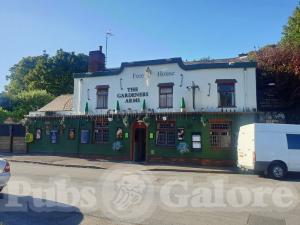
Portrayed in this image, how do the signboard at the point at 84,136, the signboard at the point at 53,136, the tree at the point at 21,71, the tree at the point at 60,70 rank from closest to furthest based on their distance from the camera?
the signboard at the point at 84,136 < the signboard at the point at 53,136 < the tree at the point at 60,70 < the tree at the point at 21,71

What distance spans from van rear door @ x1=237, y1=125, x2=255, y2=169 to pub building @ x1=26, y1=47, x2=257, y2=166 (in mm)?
3896

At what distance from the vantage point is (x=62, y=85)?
47531 mm

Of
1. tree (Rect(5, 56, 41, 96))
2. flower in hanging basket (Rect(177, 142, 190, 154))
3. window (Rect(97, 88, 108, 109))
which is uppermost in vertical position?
tree (Rect(5, 56, 41, 96))

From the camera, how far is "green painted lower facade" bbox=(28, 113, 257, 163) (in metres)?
21.0

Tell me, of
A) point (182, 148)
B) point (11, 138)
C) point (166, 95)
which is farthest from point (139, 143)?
point (11, 138)

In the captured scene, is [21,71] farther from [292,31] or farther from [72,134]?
[292,31]

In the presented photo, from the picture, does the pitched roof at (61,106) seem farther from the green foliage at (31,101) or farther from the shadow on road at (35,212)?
the shadow on road at (35,212)

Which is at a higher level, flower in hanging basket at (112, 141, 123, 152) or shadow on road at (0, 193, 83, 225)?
flower in hanging basket at (112, 141, 123, 152)

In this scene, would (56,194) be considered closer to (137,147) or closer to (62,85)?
(137,147)

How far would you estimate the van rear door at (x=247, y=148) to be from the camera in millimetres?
15484

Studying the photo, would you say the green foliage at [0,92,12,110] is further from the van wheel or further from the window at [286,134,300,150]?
the window at [286,134,300,150]

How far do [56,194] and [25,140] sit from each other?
18.9m

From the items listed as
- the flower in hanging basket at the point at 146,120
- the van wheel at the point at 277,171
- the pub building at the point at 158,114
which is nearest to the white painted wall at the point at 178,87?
the pub building at the point at 158,114

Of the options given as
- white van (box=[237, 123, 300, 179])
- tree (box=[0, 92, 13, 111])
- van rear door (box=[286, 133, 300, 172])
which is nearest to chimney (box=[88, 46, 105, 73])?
white van (box=[237, 123, 300, 179])
